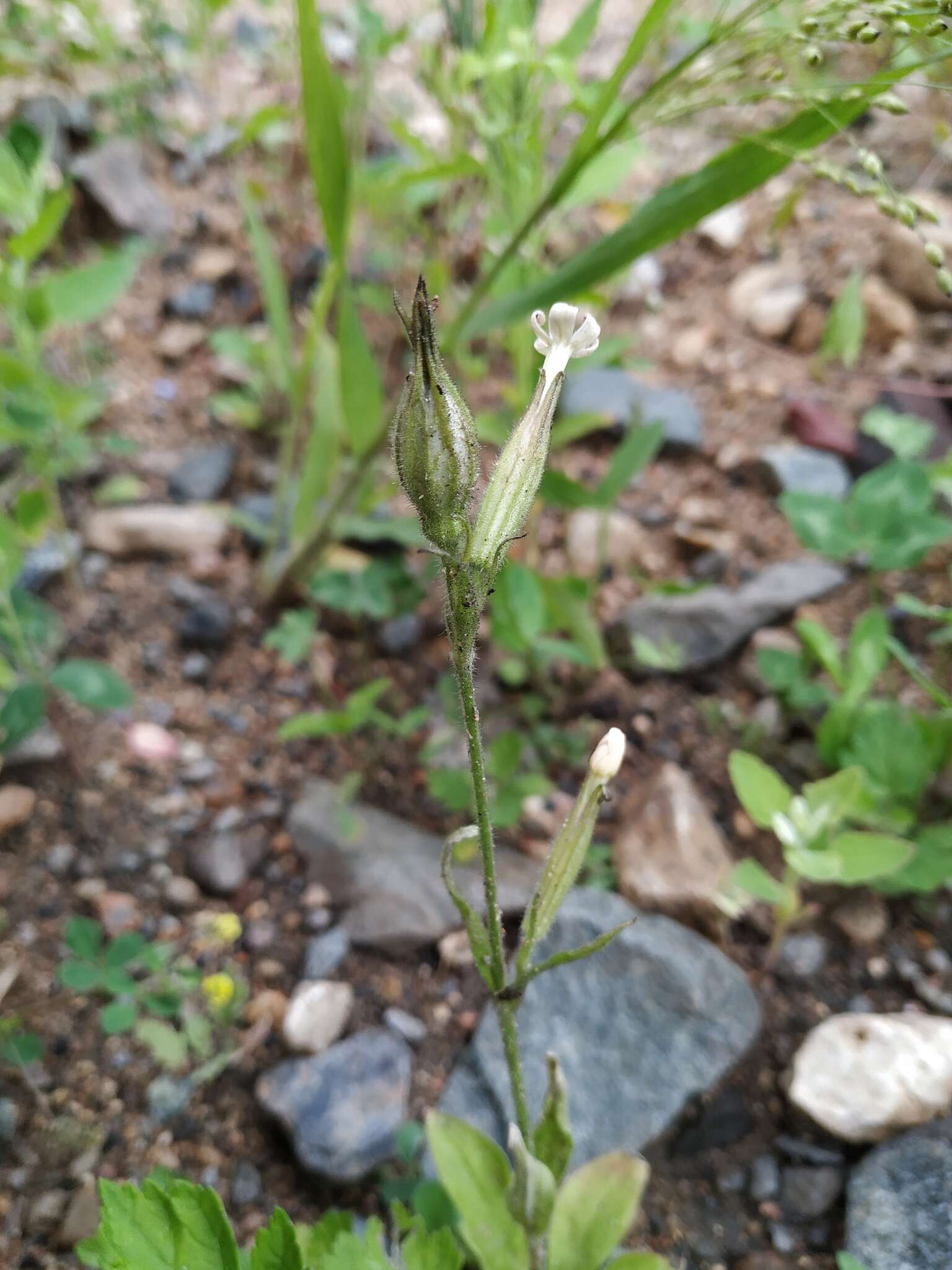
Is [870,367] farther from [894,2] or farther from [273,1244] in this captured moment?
[273,1244]

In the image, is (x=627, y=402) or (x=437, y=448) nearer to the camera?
(x=437, y=448)

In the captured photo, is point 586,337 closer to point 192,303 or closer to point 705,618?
point 705,618

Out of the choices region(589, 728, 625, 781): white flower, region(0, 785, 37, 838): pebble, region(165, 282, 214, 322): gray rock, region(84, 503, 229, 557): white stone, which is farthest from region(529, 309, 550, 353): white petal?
region(165, 282, 214, 322): gray rock

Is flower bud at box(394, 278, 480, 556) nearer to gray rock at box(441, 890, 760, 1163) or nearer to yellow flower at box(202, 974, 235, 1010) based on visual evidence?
gray rock at box(441, 890, 760, 1163)

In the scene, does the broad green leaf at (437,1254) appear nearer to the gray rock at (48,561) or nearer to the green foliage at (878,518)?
the green foliage at (878,518)

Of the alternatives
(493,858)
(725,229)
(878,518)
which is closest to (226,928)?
(493,858)

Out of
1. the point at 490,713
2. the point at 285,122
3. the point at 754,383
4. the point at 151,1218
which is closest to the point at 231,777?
the point at 490,713

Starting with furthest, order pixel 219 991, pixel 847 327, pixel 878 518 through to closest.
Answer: pixel 847 327, pixel 878 518, pixel 219 991
